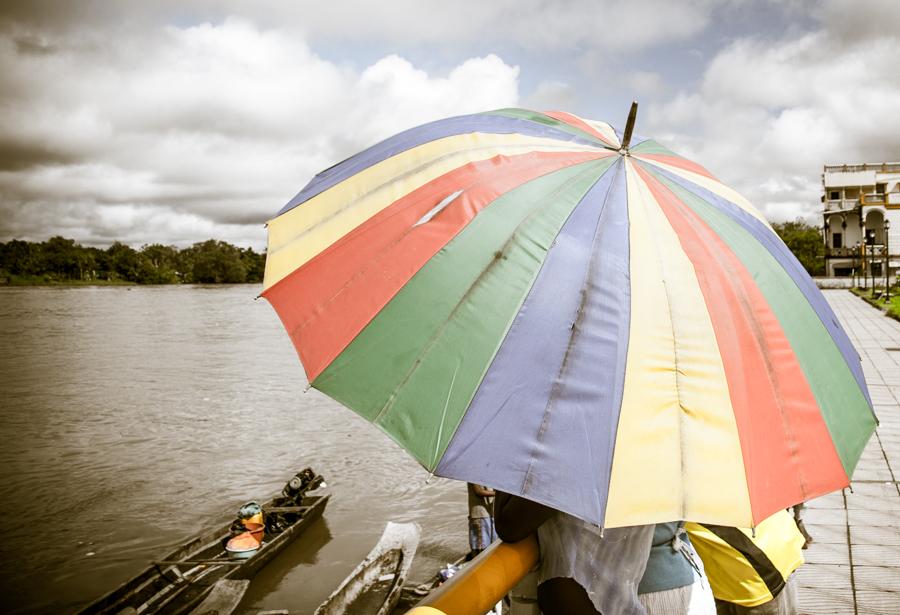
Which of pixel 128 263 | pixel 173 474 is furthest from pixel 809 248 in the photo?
pixel 128 263

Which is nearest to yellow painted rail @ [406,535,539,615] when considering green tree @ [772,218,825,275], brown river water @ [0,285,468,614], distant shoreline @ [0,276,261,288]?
brown river water @ [0,285,468,614]

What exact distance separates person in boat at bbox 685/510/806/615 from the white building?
51835 millimetres

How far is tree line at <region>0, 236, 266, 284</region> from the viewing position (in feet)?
412

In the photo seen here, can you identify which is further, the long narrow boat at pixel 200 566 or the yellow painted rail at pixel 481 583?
the long narrow boat at pixel 200 566

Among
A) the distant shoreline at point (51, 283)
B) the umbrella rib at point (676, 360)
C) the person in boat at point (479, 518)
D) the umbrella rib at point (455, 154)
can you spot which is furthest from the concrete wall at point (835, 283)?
the distant shoreline at point (51, 283)

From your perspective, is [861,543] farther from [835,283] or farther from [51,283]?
[51,283]

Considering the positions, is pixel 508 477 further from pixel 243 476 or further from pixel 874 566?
pixel 243 476

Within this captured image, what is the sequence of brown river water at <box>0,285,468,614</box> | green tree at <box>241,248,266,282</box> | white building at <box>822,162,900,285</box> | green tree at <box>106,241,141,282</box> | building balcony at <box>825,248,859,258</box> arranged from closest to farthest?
brown river water at <box>0,285,468,614</box> < white building at <box>822,162,900,285</box> < building balcony at <box>825,248,859,258</box> < green tree at <box>106,241,141,282</box> < green tree at <box>241,248,266,282</box>

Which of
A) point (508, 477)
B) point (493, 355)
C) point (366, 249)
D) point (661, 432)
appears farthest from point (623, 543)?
point (366, 249)

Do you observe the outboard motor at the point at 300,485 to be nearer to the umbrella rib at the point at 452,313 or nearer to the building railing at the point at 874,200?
the umbrella rib at the point at 452,313

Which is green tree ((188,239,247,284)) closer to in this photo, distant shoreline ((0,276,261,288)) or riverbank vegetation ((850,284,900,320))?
distant shoreline ((0,276,261,288))

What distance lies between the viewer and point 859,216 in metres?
55.8

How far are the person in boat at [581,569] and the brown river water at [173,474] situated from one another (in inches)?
14.8

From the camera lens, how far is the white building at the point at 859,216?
5300 cm
